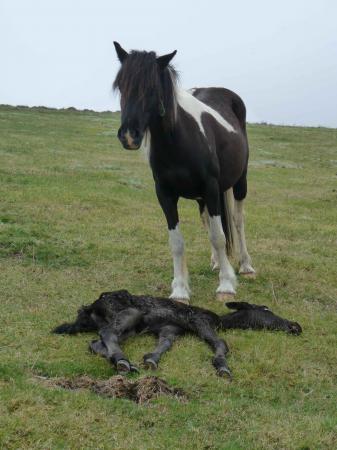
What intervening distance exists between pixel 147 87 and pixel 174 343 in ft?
8.65

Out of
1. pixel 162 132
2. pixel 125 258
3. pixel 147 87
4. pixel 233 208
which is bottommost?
pixel 125 258

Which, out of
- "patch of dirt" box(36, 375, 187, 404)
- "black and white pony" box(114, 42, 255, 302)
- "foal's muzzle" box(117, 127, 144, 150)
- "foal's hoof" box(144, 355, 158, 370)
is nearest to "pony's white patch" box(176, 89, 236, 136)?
"black and white pony" box(114, 42, 255, 302)

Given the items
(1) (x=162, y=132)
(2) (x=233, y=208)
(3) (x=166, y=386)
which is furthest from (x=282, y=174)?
(3) (x=166, y=386)

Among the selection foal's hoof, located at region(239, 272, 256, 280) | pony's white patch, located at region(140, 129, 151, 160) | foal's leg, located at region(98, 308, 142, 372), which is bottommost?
foal's hoof, located at region(239, 272, 256, 280)

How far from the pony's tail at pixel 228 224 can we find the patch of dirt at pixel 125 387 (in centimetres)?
401

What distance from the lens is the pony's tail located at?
8328mm

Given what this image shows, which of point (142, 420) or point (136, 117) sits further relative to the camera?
point (136, 117)

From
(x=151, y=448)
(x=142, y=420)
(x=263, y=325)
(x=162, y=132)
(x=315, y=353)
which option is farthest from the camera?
(x=162, y=132)

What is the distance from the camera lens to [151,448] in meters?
3.71

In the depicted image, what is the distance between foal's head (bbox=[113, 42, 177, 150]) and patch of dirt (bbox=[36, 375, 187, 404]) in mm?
2384

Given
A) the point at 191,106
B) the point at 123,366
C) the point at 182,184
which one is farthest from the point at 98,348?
the point at 191,106

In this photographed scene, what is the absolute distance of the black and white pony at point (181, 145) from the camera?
236 inches

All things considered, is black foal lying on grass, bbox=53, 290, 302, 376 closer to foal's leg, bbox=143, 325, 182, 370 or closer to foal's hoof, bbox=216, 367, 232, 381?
foal's leg, bbox=143, 325, 182, 370

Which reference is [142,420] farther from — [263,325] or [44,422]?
[263,325]
